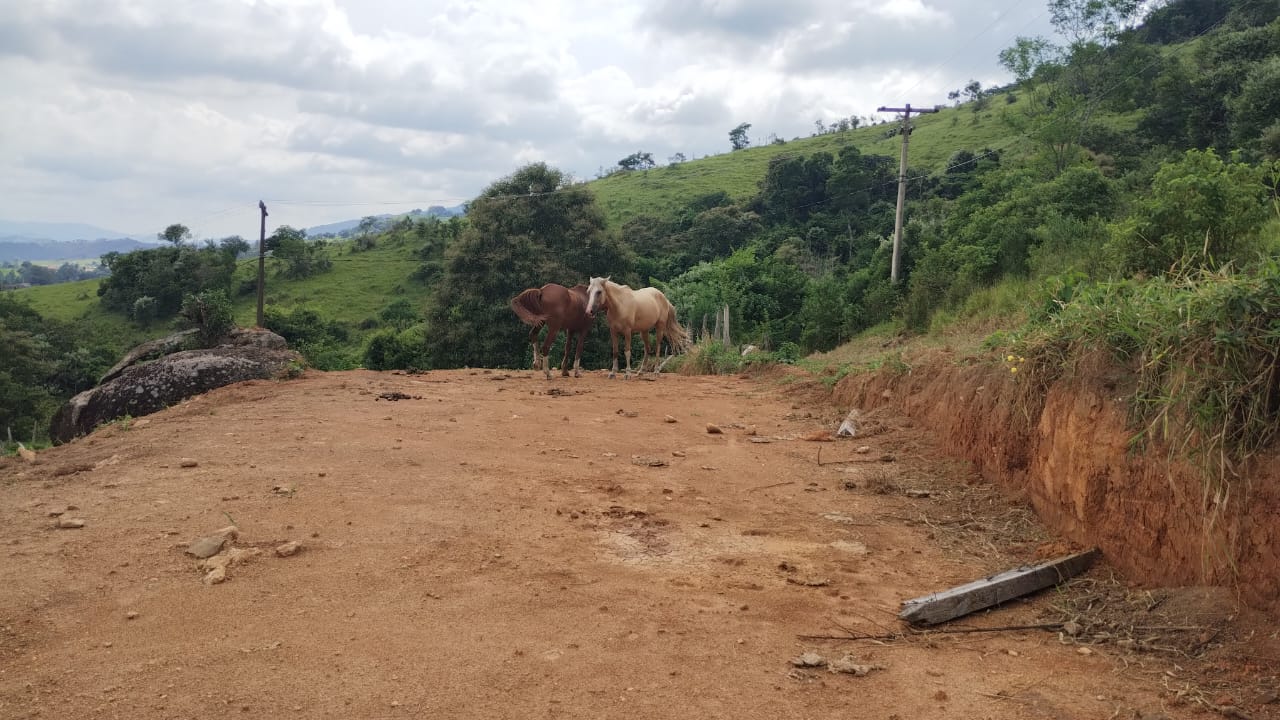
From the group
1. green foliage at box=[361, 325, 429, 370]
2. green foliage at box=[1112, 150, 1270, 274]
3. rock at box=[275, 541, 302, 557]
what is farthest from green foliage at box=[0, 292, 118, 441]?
green foliage at box=[1112, 150, 1270, 274]

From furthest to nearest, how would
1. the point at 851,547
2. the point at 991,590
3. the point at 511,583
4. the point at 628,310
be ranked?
the point at 628,310
the point at 851,547
the point at 511,583
the point at 991,590

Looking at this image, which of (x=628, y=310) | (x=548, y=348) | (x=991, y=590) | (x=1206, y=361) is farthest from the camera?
(x=628, y=310)

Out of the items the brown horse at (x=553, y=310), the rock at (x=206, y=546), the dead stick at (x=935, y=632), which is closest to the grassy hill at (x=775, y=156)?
the brown horse at (x=553, y=310)

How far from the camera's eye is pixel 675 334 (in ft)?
56.5

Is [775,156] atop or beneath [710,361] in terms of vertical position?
atop

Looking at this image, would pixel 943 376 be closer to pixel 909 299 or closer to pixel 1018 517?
pixel 1018 517

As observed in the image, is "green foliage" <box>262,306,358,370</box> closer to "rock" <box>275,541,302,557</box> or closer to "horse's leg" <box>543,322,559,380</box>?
"horse's leg" <box>543,322,559,380</box>

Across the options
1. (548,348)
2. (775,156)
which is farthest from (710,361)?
(775,156)

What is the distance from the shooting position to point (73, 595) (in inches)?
161

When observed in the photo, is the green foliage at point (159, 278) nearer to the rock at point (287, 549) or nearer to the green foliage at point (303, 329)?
the green foliage at point (303, 329)

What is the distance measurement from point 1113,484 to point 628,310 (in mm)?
10812

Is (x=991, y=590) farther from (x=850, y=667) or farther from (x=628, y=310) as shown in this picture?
(x=628, y=310)

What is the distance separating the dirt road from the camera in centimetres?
331

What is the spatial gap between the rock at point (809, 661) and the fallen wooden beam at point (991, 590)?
733 mm
